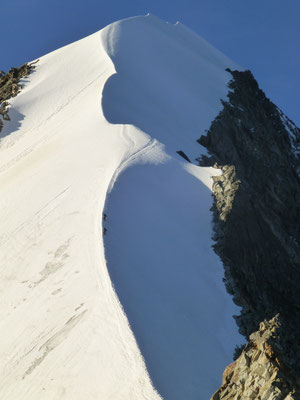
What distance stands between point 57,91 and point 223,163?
44.5ft

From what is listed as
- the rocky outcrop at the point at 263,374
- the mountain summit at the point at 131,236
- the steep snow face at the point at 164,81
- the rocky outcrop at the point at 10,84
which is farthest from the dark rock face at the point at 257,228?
the rocky outcrop at the point at 10,84

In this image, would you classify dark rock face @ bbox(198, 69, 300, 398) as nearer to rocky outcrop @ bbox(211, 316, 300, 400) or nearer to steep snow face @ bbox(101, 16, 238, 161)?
rocky outcrop @ bbox(211, 316, 300, 400)

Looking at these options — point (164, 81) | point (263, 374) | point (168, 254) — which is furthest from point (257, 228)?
point (164, 81)

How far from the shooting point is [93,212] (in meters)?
22.9

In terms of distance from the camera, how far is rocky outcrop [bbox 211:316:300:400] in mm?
11523

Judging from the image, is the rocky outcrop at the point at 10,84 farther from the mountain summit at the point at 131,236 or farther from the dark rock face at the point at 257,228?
the dark rock face at the point at 257,228

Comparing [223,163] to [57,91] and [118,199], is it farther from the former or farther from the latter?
[57,91]

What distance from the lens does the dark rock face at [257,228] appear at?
20.2 m

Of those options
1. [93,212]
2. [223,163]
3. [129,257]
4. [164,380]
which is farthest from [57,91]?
[164,380]

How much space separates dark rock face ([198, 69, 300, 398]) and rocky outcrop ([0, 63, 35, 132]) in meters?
12.3

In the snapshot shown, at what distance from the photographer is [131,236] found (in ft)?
70.9

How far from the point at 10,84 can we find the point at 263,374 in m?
35.5

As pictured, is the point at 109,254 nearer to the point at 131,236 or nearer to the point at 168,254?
the point at 131,236

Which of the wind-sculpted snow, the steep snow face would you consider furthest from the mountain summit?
the steep snow face
